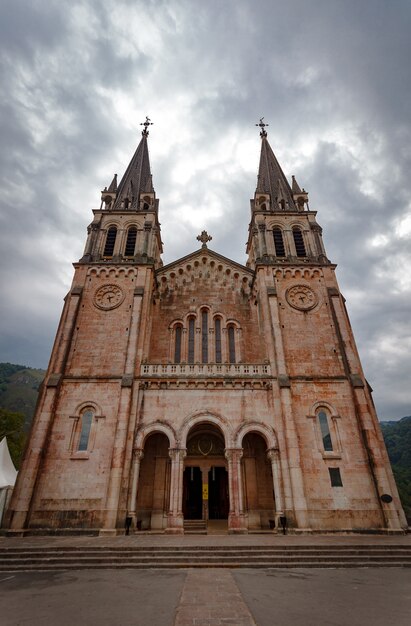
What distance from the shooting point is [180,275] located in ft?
90.6

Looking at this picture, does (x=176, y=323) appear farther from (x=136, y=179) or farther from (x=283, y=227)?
(x=136, y=179)

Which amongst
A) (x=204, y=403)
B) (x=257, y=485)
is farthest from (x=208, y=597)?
(x=257, y=485)

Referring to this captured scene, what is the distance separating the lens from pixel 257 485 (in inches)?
801

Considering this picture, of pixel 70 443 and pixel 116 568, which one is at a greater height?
pixel 70 443

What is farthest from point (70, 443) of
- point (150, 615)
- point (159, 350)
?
point (150, 615)

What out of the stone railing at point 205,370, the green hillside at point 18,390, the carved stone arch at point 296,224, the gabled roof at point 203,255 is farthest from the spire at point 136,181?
the green hillside at point 18,390

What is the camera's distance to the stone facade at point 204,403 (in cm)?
1738

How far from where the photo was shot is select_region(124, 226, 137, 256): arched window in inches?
1064

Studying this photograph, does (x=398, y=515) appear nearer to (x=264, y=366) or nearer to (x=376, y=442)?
(x=376, y=442)

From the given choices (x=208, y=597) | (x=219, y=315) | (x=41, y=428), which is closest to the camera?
(x=208, y=597)

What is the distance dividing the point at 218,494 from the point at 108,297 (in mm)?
16035

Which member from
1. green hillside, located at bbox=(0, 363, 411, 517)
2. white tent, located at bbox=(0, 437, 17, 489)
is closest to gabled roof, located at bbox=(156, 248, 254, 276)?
white tent, located at bbox=(0, 437, 17, 489)

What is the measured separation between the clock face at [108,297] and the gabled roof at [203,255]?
171 inches

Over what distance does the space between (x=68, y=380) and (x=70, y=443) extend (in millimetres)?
3826
